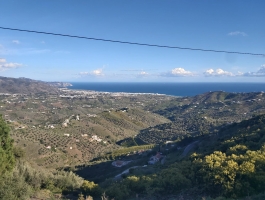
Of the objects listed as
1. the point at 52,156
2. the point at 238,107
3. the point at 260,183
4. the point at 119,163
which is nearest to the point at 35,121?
Answer: the point at 52,156

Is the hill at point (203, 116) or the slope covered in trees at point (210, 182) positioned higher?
the slope covered in trees at point (210, 182)

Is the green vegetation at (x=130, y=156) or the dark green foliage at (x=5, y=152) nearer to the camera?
the green vegetation at (x=130, y=156)

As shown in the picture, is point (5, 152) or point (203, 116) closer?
point (5, 152)

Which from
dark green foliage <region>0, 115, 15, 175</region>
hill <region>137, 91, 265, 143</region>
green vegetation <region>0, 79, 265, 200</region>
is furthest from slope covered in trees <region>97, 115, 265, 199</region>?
hill <region>137, 91, 265, 143</region>

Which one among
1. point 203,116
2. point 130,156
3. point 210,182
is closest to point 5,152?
point 210,182

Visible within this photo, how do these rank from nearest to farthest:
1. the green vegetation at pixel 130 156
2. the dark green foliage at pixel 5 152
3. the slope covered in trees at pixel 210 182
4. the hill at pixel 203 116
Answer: the slope covered in trees at pixel 210 182 < the green vegetation at pixel 130 156 < the dark green foliage at pixel 5 152 < the hill at pixel 203 116

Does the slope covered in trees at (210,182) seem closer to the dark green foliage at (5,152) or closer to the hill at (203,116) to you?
the dark green foliage at (5,152)

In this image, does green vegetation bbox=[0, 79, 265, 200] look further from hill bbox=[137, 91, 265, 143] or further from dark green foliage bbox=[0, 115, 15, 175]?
hill bbox=[137, 91, 265, 143]

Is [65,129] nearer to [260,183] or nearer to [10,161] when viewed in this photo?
[10,161]

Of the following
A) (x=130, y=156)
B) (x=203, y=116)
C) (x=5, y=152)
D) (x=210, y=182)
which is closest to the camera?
(x=210, y=182)

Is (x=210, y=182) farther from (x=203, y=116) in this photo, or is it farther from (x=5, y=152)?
(x=203, y=116)

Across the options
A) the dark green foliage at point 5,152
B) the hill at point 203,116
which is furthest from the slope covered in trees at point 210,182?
the hill at point 203,116

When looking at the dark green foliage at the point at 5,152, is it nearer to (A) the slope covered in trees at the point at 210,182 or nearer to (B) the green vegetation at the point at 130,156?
(B) the green vegetation at the point at 130,156

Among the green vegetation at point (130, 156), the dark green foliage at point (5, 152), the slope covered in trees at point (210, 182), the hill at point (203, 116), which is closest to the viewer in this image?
the slope covered in trees at point (210, 182)
